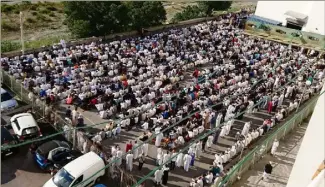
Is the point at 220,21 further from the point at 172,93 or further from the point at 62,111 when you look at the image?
the point at 62,111

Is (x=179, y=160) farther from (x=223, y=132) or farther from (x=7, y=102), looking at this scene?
(x=7, y=102)

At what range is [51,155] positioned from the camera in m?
12.1

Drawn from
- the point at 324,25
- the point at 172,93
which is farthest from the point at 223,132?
the point at 324,25

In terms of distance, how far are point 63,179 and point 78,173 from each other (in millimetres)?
463

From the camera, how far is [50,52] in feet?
67.6

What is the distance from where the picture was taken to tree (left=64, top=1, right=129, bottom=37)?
944 inches

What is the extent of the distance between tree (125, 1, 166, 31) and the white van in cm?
1603

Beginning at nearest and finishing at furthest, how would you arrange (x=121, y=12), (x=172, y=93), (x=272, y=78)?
(x=172, y=93), (x=272, y=78), (x=121, y=12)

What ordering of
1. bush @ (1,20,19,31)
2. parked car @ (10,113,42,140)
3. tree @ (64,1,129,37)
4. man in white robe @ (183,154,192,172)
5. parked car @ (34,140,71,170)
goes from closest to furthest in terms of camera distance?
parked car @ (34,140,71,170)
man in white robe @ (183,154,192,172)
parked car @ (10,113,42,140)
tree @ (64,1,129,37)
bush @ (1,20,19,31)

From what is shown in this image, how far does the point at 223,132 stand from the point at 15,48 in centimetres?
1484

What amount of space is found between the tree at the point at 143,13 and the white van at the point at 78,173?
16.0 metres

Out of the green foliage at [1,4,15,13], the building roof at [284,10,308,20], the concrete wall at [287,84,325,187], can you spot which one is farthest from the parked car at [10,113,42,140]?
the green foliage at [1,4,15,13]

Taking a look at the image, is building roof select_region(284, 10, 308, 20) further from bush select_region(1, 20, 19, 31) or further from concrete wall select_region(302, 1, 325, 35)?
bush select_region(1, 20, 19, 31)

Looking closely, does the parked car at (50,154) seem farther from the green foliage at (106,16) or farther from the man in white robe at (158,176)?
the green foliage at (106,16)
